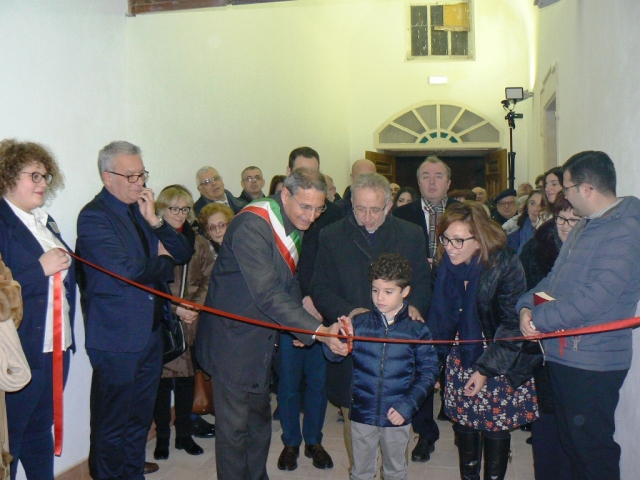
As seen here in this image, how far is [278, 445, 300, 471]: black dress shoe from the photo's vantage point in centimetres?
397

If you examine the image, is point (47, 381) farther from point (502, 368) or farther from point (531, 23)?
point (531, 23)

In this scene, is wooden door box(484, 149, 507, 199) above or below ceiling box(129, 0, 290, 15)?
below

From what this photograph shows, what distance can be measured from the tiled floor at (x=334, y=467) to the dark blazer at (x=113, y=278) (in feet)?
3.72

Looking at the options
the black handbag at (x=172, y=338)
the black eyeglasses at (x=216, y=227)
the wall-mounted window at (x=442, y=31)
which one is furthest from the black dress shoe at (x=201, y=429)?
the wall-mounted window at (x=442, y=31)

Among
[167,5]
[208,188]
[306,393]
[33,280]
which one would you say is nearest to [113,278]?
[33,280]

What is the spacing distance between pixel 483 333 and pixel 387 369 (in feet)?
1.58

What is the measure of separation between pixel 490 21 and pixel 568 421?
10.3 m

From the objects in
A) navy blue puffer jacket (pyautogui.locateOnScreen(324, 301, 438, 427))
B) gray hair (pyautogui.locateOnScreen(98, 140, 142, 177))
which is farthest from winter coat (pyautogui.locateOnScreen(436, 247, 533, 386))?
gray hair (pyautogui.locateOnScreen(98, 140, 142, 177))

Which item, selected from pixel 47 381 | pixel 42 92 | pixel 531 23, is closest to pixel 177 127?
pixel 42 92

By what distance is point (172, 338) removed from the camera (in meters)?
3.74

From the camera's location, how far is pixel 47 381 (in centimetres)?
295

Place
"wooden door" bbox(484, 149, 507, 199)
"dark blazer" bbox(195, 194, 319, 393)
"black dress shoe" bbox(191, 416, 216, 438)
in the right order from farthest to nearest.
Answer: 1. "wooden door" bbox(484, 149, 507, 199)
2. "black dress shoe" bbox(191, 416, 216, 438)
3. "dark blazer" bbox(195, 194, 319, 393)

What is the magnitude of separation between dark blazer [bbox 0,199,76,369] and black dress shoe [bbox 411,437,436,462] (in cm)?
225

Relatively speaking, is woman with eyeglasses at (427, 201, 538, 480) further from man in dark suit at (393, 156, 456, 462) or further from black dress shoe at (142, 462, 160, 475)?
black dress shoe at (142, 462, 160, 475)
